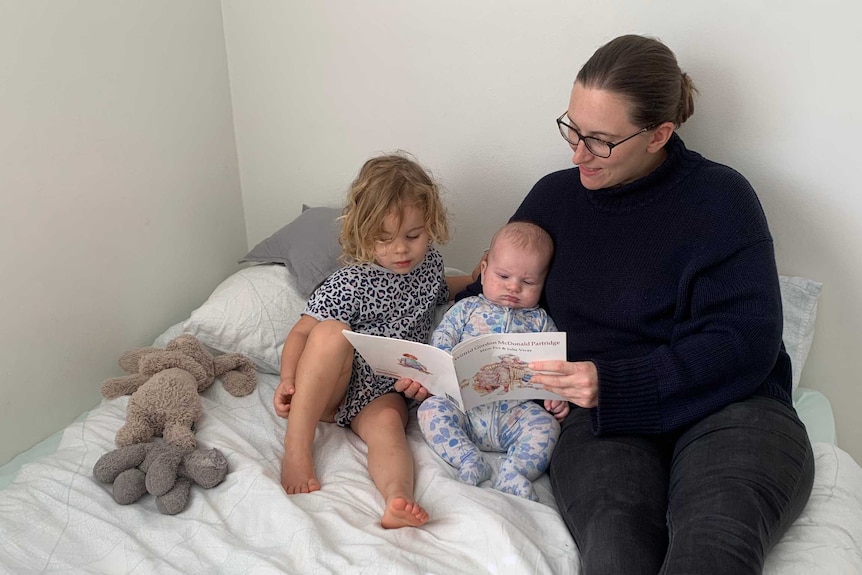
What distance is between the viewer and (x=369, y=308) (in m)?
1.70

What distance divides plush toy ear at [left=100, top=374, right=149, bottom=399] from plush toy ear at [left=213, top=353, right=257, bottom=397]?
0.17 meters

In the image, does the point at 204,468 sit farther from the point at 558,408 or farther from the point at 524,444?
the point at 558,408

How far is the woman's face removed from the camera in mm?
1466

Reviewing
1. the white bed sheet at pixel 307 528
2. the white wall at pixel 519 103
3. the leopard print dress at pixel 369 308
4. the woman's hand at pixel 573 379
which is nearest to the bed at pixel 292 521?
the white bed sheet at pixel 307 528

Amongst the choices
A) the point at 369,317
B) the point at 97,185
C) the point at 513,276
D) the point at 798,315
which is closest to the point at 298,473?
the point at 369,317

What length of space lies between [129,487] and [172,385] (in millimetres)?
275

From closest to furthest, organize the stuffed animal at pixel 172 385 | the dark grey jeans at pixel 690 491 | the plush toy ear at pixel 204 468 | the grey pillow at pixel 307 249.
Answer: the dark grey jeans at pixel 690 491 → the plush toy ear at pixel 204 468 → the stuffed animal at pixel 172 385 → the grey pillow at pixel 307 249

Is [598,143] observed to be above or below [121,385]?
above

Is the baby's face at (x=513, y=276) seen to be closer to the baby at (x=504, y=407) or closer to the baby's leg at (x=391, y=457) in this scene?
the baby at (x=504, y=407)

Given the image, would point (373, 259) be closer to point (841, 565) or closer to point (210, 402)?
point (210, 402)

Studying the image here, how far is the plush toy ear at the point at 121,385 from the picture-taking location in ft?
5.57

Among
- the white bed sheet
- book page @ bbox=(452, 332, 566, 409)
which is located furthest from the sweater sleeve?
the white bed sheet

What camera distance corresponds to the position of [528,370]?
148 centimetres

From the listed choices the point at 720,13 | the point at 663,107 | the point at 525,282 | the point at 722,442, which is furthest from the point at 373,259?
the point at 720,13
